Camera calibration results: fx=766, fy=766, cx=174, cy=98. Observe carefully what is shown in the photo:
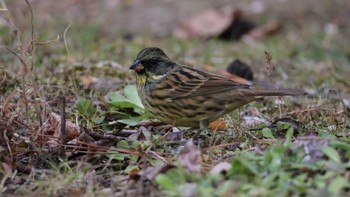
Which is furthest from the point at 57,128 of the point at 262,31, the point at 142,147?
the point at 262,31

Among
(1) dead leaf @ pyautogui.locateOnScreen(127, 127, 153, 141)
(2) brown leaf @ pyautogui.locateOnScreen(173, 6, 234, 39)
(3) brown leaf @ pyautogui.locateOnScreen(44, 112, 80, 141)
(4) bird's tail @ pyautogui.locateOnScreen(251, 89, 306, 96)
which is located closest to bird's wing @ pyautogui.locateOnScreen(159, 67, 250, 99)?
(4) bird's tail @ pyautogui.locateOnScreen(251, 89, 306, 96)

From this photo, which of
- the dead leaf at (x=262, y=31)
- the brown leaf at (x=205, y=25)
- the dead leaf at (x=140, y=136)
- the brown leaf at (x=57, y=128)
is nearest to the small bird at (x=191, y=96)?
the dead leaf at (x=140, y=136)

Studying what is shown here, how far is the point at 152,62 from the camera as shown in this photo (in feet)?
18.2

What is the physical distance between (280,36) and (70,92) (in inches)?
178

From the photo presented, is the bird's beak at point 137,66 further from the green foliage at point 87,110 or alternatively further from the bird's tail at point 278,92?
the bird's tail at point 278,92

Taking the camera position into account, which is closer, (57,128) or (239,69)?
(57,128)

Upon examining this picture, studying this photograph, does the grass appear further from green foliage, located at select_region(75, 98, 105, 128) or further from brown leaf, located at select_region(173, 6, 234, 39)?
brown leaf, located at select_region(173, 6, 234, 39)

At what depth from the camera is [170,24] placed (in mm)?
10664

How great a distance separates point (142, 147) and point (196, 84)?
2.94 feet

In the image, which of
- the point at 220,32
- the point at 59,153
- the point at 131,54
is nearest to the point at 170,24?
the point at 220,32

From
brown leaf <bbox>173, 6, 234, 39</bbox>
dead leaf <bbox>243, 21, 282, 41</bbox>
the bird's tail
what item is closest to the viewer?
the bird's tail

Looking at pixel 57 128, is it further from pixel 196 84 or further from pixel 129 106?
pixel 196 84

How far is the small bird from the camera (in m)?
5.20

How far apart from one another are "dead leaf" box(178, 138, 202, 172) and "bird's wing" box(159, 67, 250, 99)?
Result: 44.4 inches
